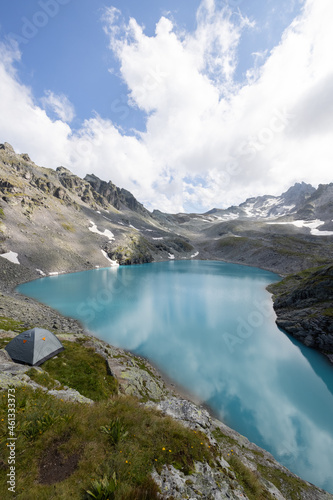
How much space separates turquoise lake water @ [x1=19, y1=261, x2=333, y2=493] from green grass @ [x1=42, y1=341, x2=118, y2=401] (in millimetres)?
8572

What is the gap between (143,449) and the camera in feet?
22.0

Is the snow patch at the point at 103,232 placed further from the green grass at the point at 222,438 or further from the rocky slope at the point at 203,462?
the green grass at the point at 222,438

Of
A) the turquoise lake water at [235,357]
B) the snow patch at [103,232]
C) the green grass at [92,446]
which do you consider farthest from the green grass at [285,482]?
the snow patch at [103,232]

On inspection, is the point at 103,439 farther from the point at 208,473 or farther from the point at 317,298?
the point at 317,298

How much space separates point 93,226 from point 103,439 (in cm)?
12373

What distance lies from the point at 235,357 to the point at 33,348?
2318 cm

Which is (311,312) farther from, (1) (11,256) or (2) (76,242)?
(2) (76,242)

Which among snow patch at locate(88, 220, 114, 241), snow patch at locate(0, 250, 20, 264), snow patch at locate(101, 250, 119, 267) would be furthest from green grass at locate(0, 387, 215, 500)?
snow patch at locate(88, 220, 114, 241)

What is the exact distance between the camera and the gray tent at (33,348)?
1554cm

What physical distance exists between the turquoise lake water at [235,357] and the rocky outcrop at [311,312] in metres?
1.72

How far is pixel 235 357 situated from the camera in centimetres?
2511

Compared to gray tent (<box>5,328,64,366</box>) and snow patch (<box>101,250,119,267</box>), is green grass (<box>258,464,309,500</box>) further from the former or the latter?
snow patch (<box>101,250,119,267</box>)

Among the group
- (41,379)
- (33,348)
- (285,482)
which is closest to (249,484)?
(285,482)

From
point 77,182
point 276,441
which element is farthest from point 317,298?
point 77,182
